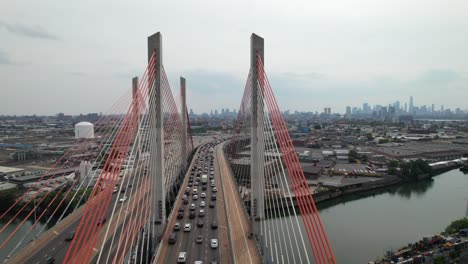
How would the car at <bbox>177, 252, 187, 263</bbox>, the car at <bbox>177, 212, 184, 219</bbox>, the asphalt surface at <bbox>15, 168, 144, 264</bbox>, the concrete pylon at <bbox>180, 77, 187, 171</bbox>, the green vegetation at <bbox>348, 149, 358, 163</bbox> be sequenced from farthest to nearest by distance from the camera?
1. the green vegetation at <bbox>348, 149, 358, 163</bbox>
2. the concrete pylon at <bbox>180, 77, 187, 171</bbox>
3. the car at <bbox>177, 212, 184, 219</bbox>
4. the asphalt surface at <bbox>15, 168, 144, 264</bbox>
5. the car at <bbox>177, 252, 187, 263</bbox>

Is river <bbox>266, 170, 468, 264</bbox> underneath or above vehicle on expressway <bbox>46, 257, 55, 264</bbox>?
underneath

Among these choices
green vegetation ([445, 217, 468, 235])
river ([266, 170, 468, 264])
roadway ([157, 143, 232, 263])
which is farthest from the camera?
river ([266, 170, 468, 264])

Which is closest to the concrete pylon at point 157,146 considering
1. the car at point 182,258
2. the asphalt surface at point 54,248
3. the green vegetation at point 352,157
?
the car at point 182,258

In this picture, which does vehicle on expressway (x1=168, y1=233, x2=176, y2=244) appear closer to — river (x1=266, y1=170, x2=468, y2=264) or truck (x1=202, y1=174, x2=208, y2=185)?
river (x1=266, y1=170, x2=468, y2=264)

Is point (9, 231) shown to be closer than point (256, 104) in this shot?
No

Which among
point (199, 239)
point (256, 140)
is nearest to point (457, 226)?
point (256, 140)

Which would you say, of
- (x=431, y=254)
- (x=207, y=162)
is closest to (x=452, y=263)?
(x=431, y=254)

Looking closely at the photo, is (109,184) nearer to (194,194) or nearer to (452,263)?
(194,194)

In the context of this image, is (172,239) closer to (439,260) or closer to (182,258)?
(182,258)

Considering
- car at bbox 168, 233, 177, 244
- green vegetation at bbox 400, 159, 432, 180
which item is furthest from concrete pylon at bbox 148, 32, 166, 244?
green vegetation at bbox 400, 159, 432, 180
